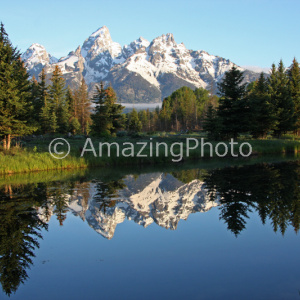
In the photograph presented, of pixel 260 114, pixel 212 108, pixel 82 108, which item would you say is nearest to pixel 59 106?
pixel 82 108

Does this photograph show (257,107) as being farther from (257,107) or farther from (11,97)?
(11,97)

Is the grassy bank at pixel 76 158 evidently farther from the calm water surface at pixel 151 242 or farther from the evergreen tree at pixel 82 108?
the evergreen tree at pixel 82 108

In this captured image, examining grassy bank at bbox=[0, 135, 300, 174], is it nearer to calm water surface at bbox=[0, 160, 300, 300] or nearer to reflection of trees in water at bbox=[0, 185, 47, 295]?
calm water surface at bbox=[0, 160, 300, 300]

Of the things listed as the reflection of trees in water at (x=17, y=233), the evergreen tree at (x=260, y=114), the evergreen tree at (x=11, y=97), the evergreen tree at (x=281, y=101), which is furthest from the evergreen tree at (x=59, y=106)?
the reflection of trees in water at (x=17, y=233)

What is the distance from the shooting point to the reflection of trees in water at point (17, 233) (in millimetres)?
6867

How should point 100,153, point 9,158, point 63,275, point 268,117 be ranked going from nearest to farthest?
point 63,275 < point 9,158 < point 100,153 < point 268,117

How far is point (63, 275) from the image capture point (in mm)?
6758

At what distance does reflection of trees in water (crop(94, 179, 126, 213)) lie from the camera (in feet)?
41.7

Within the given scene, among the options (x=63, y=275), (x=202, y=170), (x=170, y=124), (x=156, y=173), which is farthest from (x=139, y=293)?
(x=170, y=124)

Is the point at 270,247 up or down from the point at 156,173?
down

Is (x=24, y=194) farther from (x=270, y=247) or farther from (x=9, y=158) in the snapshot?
(x=270, y=247)

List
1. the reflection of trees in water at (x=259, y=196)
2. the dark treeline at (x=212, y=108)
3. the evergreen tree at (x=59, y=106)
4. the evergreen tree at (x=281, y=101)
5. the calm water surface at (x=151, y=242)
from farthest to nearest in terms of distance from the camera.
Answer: the evergreen tree at (x=59, y=106), the evergreen tree at (x=281, y=101), the dark treeline at (x=212, y=108), the reflection of trees in water at (x=259, y=196), the calm water surface at (x=151, y=242)

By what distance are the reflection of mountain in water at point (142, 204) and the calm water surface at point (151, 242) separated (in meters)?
0.04

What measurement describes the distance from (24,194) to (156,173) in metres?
9.46
